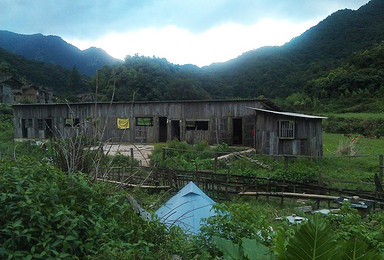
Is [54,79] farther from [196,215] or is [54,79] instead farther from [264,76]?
[196,215]

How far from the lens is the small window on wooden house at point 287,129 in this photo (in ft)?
51.7

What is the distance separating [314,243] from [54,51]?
107893 millimetres

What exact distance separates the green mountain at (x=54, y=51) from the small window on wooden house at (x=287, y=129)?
84.6 meters

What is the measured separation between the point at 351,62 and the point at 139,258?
49.0 meters

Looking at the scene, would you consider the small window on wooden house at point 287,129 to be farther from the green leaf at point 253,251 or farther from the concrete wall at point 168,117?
the green leaf at point 253,251

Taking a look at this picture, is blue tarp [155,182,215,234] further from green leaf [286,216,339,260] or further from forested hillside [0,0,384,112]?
forested hillside [0,0,384,112]

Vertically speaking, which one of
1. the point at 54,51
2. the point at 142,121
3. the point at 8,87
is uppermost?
the point at 54,51

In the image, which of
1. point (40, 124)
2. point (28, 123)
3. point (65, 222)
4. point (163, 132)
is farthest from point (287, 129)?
point (28, 123)

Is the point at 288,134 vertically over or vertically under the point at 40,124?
under

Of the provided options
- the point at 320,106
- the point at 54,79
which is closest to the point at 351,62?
the point at 320,106

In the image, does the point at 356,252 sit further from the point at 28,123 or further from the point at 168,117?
the point at 28,123

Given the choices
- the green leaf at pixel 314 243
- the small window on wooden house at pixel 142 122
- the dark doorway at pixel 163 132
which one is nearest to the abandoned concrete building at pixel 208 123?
the dark doorway at pixel 163 132

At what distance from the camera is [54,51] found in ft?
314

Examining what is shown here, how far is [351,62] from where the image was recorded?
43.8m
